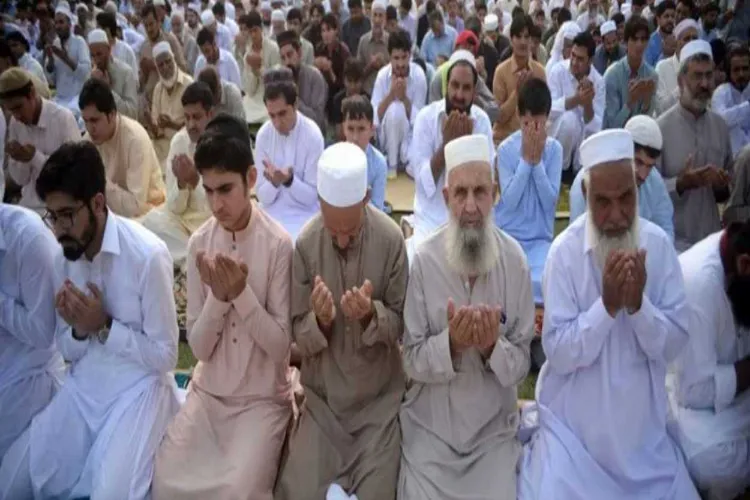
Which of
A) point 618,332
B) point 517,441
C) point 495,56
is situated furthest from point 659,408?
point 495,56

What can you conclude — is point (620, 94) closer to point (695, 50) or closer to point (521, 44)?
point (521, 44)

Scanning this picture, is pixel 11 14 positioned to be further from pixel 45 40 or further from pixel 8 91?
pixel 8 91

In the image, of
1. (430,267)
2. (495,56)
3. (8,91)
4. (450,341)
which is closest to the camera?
(450,341)

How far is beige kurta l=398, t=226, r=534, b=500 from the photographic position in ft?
9.29

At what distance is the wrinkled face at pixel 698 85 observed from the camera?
5059 mm

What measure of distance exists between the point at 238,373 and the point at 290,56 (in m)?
5.45

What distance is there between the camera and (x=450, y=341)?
9.28ft

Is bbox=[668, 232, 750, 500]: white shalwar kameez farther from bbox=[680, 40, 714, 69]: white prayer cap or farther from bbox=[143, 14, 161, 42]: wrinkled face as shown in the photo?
bbox=[143, 14, 161, 42]: wrinkled face

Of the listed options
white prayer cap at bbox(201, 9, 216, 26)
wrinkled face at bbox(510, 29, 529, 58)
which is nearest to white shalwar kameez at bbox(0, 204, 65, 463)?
wrinkled face at bbox(510, 29, 529, 58)

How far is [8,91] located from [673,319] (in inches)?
180

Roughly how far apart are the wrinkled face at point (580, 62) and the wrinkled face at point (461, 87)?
246 cm

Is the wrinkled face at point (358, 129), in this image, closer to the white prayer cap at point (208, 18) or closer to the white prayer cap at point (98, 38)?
the white prayer cap at point (98, 38)

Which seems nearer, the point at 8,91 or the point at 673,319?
the point at 673,319

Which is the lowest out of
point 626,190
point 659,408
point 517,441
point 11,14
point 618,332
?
point 11,14
